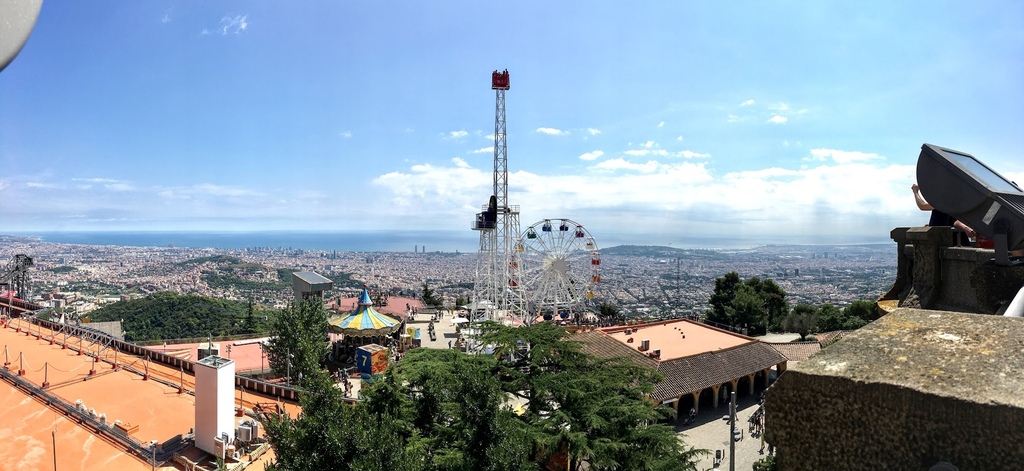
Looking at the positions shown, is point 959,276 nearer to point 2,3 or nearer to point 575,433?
point 575,433

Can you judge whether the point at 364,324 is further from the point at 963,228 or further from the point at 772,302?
the point at 772,302

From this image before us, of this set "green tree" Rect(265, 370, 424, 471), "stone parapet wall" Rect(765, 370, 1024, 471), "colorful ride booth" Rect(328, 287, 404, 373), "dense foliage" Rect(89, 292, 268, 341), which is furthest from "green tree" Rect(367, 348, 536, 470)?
"dense foliage" Rect(89, 292, 268, 341)

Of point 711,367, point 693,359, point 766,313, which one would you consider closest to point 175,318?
point 693,359

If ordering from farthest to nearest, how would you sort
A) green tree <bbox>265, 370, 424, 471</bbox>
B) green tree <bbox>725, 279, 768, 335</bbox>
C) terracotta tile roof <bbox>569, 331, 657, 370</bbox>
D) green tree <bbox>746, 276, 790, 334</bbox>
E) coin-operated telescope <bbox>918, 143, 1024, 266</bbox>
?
green tree <bbox>746, 276, 790, 334</bbox>, green tree <bbox>725, 279, 768, 335</bbox>, terracotta tile roof <bbox>569, 331, 657, 370</bbox>, coin-operated telescope <bbox>918, 143, 1024, 266</bbox>, green tree <bbox>265, 370, 424, 471</bbox>

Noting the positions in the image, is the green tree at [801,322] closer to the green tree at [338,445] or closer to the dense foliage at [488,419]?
the dense foliage at [488,419]

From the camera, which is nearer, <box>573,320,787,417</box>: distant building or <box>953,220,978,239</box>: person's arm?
<box>953,220,978,239</box>: person's arm

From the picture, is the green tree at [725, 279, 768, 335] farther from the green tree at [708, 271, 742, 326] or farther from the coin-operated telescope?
the coin-operated telescope

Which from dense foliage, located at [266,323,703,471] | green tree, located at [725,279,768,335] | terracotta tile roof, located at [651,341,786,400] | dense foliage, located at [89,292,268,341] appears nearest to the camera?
dense foliage, located at [266,323,703,471]
